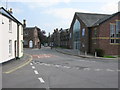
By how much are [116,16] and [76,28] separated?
12923 millimetres

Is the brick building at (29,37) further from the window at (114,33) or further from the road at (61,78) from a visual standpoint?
the road at (61,78)

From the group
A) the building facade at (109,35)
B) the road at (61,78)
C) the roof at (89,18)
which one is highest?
the roof at (89,18)

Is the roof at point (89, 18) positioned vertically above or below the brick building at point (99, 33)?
above

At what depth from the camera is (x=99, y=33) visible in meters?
29.1

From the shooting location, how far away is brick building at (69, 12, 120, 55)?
29281 millimetres

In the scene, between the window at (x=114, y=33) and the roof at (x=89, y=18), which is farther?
the roof at (x=89, y=18)

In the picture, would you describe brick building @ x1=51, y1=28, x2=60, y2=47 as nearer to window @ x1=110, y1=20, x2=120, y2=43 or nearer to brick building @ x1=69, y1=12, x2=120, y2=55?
brick building @ x1=69, y1=12, x2=120, y2=55

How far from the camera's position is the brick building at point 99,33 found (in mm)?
29281

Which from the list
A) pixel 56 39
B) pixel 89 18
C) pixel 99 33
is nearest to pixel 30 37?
pixel 89 18

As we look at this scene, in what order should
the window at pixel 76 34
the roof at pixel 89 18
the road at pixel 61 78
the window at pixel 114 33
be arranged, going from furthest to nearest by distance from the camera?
the window at pixel 76 34, the roof at pixel 89 18, the window at pixel 114 33, the road at pixel 61 78

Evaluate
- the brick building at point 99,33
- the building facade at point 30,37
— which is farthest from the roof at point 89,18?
the building facade at point 30,37

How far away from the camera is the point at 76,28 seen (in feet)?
134

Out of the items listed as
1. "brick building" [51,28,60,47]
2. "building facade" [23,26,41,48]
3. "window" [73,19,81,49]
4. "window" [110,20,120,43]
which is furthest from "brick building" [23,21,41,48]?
"window" [110,20,120,43]

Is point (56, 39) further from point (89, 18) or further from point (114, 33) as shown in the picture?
point (114, 33)
